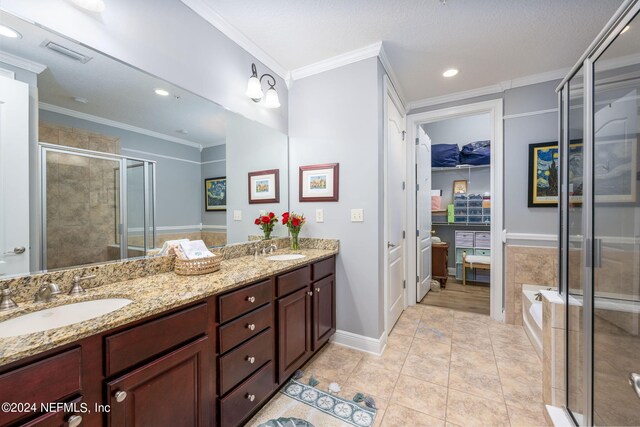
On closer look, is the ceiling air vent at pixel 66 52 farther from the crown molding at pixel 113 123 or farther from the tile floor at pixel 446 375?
the tile floor at pixel 446 375

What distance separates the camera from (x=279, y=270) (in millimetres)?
1572

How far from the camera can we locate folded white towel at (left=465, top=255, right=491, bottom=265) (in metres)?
3.90

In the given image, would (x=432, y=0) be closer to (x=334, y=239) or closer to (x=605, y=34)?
(x=605, y=34)

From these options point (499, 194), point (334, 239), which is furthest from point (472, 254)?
point (334, 239)

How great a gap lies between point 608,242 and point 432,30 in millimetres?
1742

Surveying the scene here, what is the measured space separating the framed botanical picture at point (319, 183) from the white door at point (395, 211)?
19.8 inches

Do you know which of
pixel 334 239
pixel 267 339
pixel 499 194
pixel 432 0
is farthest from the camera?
pixel 499 194

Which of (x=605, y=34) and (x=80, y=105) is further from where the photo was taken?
(x=80, y=105)

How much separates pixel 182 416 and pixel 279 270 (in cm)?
78

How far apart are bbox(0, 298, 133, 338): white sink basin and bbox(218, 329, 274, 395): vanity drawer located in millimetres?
547

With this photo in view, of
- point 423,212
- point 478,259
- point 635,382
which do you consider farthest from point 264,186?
point 478,259

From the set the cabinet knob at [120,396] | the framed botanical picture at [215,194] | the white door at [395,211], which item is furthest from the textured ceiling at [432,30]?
the cabinet knob at [120,396]

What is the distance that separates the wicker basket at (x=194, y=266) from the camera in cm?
141

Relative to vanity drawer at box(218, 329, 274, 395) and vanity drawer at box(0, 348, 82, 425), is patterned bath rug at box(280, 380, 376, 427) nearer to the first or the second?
vanity drawer at box(218, 329, 274, 395)
